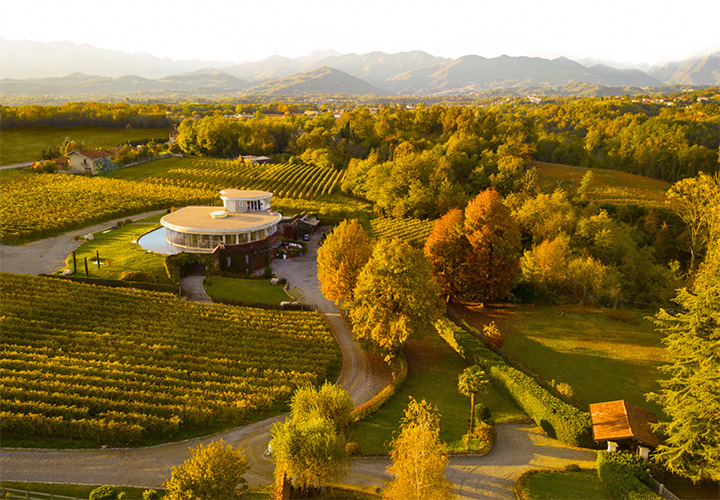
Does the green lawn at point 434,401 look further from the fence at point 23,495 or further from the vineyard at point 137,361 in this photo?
the fence at point 23,495

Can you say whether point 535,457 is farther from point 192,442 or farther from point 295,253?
point 295,253

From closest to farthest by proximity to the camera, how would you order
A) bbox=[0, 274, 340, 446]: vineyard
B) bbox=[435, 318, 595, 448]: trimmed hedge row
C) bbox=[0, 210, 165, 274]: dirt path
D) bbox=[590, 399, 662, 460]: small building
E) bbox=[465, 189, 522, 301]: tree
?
bbox=[590, 399, 662, 460]: small building < bbox=[0, 274, 340, 446]: vineyard < bbox=[435, 318, 595, 448]: trimmed hedge row < bbox=[465, 189, 522, 301]: tree < bbox=[0, 210, 165, 274]: dirt path

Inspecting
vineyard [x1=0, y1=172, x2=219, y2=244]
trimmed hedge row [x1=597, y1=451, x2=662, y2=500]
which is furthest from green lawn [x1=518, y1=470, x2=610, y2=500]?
vineyard [x1=0, y1=172, x2=219, y2=244]

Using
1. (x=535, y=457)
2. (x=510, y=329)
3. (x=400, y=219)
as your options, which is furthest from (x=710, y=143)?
(x=535, y=457)

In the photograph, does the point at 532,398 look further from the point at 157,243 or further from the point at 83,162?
the point at 83,162

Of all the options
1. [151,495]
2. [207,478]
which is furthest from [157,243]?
[207,478]

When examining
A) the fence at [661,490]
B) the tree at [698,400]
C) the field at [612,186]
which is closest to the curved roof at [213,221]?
the tree at [698,400]

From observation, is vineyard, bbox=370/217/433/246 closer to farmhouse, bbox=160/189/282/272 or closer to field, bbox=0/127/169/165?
farmhouse, bbox=160/189/282/272
